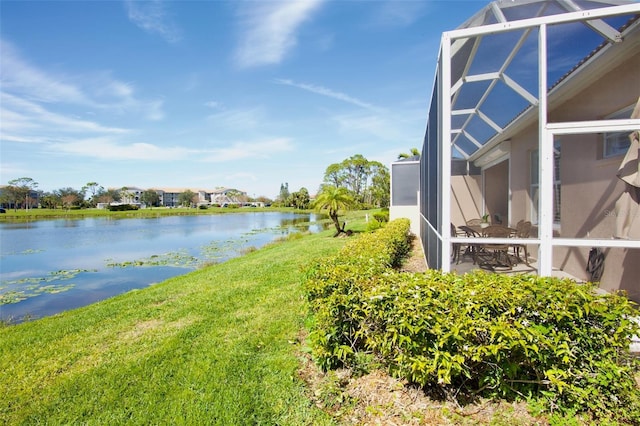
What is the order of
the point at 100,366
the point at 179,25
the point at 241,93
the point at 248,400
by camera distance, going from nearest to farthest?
the point at 248,400, the point at 100,366, the point at 179,25, the point at 241,93

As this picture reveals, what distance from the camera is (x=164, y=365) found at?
339 cm

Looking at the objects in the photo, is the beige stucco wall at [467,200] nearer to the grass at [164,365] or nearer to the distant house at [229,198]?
the grass at [164,365]

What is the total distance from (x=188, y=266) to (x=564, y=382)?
40.8 ft

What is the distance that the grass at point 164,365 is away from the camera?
2.60 m

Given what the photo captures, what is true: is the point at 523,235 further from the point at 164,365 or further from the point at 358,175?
the point at 358,175

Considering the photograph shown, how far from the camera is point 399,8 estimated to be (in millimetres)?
7664

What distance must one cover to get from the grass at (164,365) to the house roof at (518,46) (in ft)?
12.6

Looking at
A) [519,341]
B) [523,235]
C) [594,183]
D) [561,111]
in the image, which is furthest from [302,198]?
[519,341]

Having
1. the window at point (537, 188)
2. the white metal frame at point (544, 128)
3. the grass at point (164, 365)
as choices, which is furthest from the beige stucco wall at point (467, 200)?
the white metal frame at point (544, 128)

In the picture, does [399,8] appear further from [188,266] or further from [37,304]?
[37,304]

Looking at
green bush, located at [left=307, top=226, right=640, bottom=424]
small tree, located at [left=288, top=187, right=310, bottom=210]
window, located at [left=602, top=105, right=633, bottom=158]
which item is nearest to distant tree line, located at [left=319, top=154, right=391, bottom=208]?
small tree, located at [left=288, top=187, right=310, bottom=210]

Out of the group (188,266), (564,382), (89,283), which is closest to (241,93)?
(188,266)

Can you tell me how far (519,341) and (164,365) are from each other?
3312 mm

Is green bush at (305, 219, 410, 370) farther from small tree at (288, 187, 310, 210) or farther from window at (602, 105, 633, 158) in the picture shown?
small tree at (288, 187, 310, 210)
